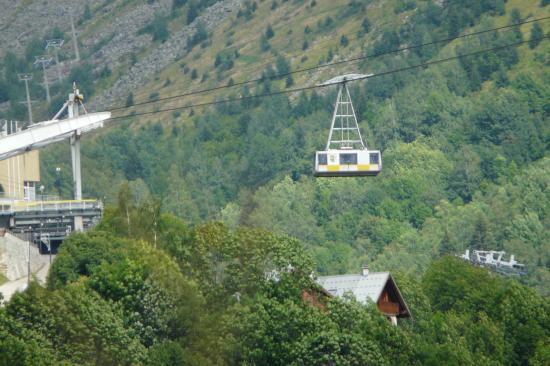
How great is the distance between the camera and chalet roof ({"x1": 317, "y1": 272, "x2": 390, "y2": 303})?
381ft

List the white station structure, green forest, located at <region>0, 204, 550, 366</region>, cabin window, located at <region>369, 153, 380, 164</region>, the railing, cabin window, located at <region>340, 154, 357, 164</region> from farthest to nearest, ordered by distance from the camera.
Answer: the railing < the white station structure < cabin window, located at <region>369, 153, 380, 164</region> < cabin window, located at <region>340, 154, 357, 164</region> < green forest, located at <region>0, 204, 550, 366</region>

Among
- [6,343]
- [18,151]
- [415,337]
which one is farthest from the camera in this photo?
[18,151]

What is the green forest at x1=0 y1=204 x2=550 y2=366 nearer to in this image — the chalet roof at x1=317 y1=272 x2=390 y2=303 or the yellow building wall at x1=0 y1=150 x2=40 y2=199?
the chalet roof at x1=317 y1=272 x2=390 y2=303

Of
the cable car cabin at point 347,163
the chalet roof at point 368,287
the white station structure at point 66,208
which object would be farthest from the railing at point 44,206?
the cable car cabin at point 347,163

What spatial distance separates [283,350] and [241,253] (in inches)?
395

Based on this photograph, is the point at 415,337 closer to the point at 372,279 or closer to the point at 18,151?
the point at 372,279

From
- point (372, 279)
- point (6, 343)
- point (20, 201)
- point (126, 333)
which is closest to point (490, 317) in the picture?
point (372, 279)

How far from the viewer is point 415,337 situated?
339 ft

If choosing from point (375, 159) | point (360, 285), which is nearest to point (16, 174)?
point (360, 285)

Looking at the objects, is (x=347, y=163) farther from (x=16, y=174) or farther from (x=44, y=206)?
(x=16, y=174)

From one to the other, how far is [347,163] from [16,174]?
2518 inches

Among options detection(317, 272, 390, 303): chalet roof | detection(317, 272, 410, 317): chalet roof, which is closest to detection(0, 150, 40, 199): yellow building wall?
detection(317, 272, 390, 303): chalet roof

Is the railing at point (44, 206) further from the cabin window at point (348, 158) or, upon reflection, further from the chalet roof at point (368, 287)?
the cabin window at point (348, 158)

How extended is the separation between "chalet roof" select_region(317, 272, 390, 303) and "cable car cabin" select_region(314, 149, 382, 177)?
15.7m
